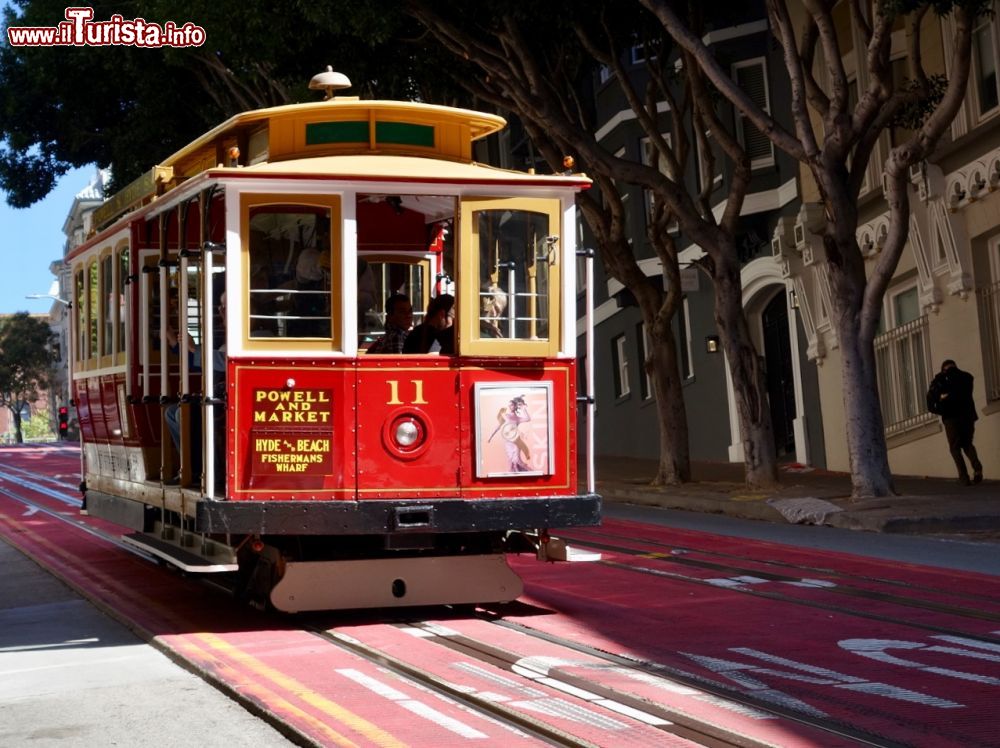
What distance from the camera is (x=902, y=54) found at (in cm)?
2527

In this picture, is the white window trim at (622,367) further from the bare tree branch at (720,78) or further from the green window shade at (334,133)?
the green window shade at (334,133)

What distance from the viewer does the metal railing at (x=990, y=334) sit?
74.1 feet

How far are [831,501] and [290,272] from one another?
10.2 meters

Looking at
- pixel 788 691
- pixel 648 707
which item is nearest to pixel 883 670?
pixel 788 691

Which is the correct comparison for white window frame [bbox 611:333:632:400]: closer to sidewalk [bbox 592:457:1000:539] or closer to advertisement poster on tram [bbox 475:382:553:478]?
sidewalk [bbox 592:457:1000:539]

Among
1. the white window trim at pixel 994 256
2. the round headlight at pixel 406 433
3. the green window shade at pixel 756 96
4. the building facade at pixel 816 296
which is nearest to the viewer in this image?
the round headlight at pixel 406 433

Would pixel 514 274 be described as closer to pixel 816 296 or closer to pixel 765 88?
pixel 816 296

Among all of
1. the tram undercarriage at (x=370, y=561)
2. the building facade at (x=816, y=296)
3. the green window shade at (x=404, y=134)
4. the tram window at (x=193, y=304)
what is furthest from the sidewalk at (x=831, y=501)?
the tram window at (x=193, y=304)

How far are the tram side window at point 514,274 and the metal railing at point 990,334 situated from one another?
1316cm

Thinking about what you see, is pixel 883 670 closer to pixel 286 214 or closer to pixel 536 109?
pixel 286 214

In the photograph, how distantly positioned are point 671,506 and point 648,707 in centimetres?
1522

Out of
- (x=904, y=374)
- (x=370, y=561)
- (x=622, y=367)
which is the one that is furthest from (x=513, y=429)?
(x=622, y=367)

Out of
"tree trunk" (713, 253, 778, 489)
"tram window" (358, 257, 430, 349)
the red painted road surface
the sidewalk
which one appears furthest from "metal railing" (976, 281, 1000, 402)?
"tram window" (358, 257, 430, 349)

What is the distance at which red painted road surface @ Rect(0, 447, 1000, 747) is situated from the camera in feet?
24.1
